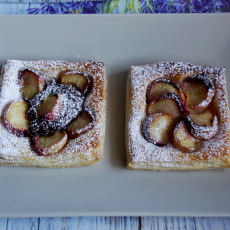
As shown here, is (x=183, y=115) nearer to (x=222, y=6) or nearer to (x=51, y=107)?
(x=51, y=107)

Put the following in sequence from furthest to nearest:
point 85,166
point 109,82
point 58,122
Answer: point 109,82 → point 85,166 → point 58,122

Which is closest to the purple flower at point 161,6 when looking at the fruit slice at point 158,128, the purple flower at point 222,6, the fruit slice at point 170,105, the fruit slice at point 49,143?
the purple flower at point 222,6

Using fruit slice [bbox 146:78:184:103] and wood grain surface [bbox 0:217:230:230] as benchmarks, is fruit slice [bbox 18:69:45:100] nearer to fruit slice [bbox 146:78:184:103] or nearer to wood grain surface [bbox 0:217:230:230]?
fruit slice [bbox 146:78:184:103]

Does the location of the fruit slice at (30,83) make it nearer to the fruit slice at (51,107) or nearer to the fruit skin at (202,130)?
the fruit slice at (51,107)

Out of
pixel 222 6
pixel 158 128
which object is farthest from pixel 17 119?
pixel 222 6

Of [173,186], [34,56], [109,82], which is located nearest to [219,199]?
[173,186]

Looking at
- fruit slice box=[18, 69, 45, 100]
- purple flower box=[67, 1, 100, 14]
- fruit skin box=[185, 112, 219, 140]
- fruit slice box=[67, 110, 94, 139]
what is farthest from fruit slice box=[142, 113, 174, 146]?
purple flower box=[67, 1, 100, 14]

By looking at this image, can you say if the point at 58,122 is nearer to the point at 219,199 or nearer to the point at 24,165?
the point at 24,165

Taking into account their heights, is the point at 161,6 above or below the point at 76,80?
above
